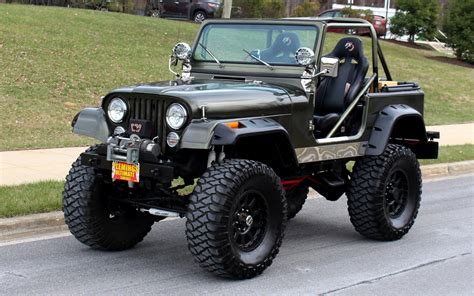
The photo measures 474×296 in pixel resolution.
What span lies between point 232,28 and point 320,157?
1661 mm

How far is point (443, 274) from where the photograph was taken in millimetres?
6668

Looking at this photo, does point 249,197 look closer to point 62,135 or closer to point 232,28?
point 232,28

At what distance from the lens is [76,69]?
17.3m

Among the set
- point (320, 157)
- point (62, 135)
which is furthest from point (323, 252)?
point (62, 135)

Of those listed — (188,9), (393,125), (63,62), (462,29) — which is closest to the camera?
(393,125)

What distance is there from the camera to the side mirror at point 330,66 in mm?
7645

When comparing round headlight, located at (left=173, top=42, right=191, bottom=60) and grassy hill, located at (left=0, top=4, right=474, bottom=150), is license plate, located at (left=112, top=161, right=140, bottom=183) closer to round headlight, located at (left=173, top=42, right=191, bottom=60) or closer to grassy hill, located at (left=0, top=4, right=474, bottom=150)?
round headlight, located at (left=173, top=42, right=191, bottom=60)

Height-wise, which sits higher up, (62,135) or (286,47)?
(286,47)

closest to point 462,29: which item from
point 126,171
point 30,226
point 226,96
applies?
point 30,226

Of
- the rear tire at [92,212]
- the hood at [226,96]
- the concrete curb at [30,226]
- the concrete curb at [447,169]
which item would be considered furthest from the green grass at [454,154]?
the rear tire at [92,212]

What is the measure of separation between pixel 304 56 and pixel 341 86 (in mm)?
998

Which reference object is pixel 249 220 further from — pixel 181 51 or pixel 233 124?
pixel 181 51

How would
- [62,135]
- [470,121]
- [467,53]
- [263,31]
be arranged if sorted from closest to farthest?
[263,31], [62,135], [470,121], [467,53]

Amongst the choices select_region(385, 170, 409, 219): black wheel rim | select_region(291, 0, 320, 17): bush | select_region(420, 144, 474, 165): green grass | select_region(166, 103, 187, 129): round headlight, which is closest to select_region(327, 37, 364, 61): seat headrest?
select_region(385, 170, 409, 219): black wheel rim
